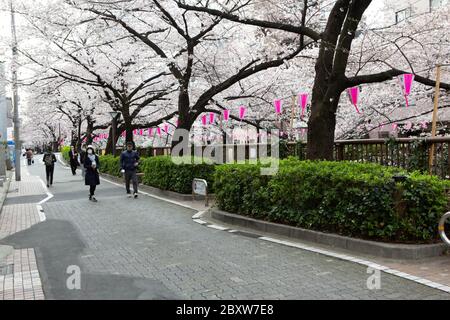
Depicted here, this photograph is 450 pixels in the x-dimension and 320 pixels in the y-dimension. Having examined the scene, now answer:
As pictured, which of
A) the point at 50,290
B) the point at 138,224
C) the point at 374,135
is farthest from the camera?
the point at 374,135

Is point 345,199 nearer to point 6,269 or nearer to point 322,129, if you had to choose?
point 322,129

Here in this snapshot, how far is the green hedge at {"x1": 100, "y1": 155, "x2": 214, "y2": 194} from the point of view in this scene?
14.0 meters

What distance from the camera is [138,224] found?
31.7 ft

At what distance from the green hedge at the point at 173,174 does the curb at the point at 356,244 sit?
206 inches

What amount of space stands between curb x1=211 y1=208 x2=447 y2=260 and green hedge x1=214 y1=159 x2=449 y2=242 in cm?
19

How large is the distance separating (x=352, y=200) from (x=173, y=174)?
28.9 ft

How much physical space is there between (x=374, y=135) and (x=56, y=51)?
18.9 metres

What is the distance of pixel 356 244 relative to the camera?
662 centimetres

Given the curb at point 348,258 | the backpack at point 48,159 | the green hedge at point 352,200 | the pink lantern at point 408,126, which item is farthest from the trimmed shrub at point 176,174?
the pink lantern at point 408,126

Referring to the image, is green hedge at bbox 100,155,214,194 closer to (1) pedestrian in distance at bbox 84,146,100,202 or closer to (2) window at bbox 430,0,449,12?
(1) pedestrian in distance at bbox 84,146,100,202

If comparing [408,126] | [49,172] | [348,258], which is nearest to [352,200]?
[348,258]

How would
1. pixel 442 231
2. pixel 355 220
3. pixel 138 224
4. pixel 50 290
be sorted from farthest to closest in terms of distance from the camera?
1. pixel 138 224
2. pixel 355 220
3. pixel 442 231
4. pixel 50 290
